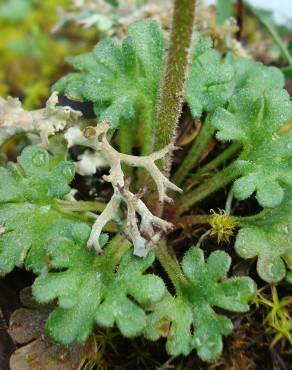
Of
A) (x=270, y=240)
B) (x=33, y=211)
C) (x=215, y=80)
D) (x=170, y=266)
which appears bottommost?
(x=33, y=211)

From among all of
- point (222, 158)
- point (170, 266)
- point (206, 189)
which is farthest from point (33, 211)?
point (222, 158)

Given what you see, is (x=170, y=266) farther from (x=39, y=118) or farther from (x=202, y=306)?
(x=39, y=118)

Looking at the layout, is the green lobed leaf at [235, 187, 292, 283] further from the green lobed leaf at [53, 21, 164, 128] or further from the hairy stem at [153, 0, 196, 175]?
the green lobed leaf at [53, 21, 164, 128]

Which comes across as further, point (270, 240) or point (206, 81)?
point (206, 81)

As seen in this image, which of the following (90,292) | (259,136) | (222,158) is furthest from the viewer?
(222,158)

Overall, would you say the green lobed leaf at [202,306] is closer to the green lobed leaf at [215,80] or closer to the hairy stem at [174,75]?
the hairy stem at [174,75]

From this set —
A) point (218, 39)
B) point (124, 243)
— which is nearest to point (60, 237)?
point (124, 243)

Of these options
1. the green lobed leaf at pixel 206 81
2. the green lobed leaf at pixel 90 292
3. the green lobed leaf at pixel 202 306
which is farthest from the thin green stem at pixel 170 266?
the green lobed leaf at pixel 206 81

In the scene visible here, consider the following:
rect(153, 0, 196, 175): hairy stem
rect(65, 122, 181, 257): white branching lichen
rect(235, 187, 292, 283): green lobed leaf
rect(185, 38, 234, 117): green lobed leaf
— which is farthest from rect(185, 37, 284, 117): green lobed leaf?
rect(235, 187, 292, 283): green lobed leaf
